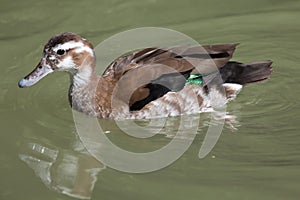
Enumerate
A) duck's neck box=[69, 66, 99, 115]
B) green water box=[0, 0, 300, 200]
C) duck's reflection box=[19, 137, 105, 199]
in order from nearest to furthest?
green water box=[0, 0, 300, 200] → duck's reflection box=[19, 137, 105, 199] → duck's neck box=[69, 66, 99, 115]

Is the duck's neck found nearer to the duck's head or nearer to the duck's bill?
the duck's head

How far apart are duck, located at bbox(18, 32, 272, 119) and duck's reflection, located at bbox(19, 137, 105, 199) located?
74 centimetres

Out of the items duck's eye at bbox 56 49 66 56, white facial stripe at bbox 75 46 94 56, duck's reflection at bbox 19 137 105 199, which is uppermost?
duck's eye at bbox 56 49 66 56

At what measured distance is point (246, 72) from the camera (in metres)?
7.87


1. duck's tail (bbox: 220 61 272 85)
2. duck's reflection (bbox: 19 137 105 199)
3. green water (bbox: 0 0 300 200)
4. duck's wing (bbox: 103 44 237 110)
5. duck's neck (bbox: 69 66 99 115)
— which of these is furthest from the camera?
duck's tail (bbox: 220 61 272 85)

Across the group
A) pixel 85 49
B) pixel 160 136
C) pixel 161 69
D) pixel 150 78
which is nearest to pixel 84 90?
pixel 85 49

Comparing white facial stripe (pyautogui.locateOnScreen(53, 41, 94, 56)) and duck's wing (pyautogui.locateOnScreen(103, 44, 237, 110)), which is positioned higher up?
white facial stripe (pyautogui.locateOnScreen(53, 41, 94, 56))

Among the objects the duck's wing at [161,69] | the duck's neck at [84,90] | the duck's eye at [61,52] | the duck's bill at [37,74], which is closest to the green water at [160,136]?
the duck's neck at [84,90]

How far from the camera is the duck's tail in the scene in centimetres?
779

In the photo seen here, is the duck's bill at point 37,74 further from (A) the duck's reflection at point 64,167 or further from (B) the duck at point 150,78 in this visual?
(A) the duck's reflection at point 64,167

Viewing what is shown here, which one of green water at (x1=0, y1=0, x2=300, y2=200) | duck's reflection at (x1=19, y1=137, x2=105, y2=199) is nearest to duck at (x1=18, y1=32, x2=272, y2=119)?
green water at (x1=0, y1=0, x2=300, y2=200)

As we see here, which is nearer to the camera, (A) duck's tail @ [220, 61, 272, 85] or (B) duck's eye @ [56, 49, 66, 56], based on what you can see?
(B) duck's eye @ [56, 49, 66, 56]

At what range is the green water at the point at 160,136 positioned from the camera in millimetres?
6129

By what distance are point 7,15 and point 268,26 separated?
11.3 ft
